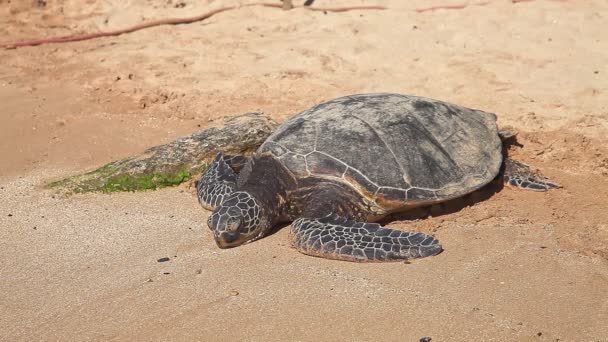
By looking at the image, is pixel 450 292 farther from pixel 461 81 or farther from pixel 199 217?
pixel 461 81

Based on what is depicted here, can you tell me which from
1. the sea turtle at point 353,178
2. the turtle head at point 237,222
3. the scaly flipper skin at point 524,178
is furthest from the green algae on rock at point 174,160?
the scaly flipper skin at point 524,178

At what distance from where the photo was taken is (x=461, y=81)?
6.82 metres

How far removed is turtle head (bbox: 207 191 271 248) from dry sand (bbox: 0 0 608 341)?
0.08m

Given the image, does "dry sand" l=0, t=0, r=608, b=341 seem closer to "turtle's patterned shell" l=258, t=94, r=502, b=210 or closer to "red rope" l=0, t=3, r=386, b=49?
"red rope" l=0, t=3, r=386, b=49

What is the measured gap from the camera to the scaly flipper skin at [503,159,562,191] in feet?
16.3

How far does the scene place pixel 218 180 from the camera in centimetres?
495

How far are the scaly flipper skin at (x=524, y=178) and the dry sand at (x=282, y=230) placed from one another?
98mm

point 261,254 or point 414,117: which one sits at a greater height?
point 414,117

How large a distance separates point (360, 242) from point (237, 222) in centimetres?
75

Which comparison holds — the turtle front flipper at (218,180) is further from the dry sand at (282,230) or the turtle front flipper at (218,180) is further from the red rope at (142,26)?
the red rope at (142,26)

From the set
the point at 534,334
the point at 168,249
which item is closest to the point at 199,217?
the point at 168,249

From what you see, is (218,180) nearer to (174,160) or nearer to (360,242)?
(174,160)

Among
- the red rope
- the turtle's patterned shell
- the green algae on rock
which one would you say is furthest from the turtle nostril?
the red rope

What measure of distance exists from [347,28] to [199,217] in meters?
4.20
